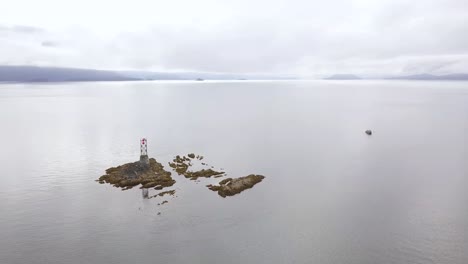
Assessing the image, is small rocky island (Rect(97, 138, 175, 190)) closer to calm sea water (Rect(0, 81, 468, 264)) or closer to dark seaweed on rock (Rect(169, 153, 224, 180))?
calm sea water (Rect(0, 81, 468, 264))

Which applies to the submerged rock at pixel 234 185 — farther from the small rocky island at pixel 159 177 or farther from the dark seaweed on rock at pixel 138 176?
the dark seaweed on rock at pixel 138 176

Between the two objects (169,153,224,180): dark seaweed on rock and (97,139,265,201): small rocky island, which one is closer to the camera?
(97,139,265,201): small rocky island

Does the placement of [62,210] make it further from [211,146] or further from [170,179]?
[211,146]

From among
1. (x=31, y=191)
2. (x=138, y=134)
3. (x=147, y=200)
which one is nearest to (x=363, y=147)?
(x=147, y=200)

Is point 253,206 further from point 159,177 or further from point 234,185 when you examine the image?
point 159,177

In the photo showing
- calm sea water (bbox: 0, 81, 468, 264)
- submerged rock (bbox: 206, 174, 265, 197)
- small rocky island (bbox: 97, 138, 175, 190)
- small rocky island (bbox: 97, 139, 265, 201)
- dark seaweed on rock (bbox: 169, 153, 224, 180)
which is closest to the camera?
calm sea water (bbox: 0, 81, 468, 264)

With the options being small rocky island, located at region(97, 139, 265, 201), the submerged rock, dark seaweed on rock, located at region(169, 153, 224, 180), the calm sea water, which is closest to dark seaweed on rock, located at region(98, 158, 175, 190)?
small rocky island, located at region(97, 139, 265, 201)

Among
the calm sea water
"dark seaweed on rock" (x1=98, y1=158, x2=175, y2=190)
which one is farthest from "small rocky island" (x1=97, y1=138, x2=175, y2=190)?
the calm sea water

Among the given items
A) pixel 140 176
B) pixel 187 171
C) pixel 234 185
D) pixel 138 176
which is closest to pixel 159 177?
pixel 140 176

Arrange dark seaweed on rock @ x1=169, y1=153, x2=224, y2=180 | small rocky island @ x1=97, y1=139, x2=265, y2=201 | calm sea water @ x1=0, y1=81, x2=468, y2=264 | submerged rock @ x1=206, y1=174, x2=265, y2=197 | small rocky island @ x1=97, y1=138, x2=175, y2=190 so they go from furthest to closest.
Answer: dark seaweed on rock @ x1=169, y1=153, x2=224, y2=180, small rocky island @ x1=97, y1=138, x2=175, y2=190, small rocky island @ x1=97, y1=139, x2=265, y2=201, submerged rock @ x1=206, y1=174, x2=265, y2=197, calm sea water @ x1=0, y1=81, x2=468, y2=264

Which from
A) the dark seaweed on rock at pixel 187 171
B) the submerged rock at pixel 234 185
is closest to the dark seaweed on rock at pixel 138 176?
the dark seaweed on rock at pixel 187 171
